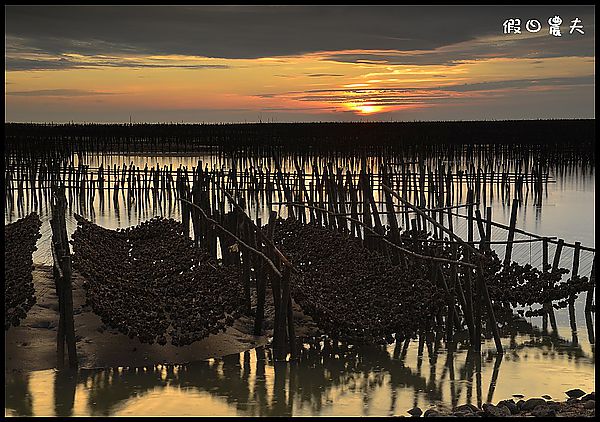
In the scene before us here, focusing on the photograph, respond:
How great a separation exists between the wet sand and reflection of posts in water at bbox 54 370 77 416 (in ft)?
0.81

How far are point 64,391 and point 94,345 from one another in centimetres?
99

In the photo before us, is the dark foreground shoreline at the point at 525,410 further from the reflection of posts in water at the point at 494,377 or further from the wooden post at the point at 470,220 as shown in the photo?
the wooden post at the point at 470,220

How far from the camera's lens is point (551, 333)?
1084cm

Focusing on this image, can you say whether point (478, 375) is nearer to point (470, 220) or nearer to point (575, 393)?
point (575, 393)

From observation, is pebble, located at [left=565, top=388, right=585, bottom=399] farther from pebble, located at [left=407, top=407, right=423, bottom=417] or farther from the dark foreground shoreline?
pebble, located at [left=407, top=407, right=423, bottom=417]

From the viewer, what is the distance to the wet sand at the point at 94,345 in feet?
29.1

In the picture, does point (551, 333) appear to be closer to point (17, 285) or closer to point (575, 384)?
point (575, 384)

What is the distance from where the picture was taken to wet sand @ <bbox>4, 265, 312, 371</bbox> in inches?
349

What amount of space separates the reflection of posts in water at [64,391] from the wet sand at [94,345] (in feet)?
0.81

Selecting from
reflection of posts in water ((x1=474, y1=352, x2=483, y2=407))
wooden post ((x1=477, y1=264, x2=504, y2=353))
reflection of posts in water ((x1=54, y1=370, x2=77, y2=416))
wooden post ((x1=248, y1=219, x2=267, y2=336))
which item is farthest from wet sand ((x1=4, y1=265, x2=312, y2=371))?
wooden post ((x1=477, y1=264, x2=504, y2=353))

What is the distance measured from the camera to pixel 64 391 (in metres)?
8.16

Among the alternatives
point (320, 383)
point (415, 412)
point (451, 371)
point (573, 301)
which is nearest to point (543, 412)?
point (415, 412)

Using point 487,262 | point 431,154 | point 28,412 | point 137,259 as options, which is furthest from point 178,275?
point 431,154

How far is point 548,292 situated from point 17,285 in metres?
6.07
